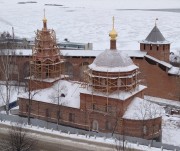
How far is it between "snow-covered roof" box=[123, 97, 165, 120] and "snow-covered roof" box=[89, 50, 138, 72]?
215cm

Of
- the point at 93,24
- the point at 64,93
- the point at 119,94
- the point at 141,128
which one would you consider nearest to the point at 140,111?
the point at 141,128

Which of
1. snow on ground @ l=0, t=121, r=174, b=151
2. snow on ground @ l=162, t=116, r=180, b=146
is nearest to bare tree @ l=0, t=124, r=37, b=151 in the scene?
snow on ground @ l=0, t=121, r=174, b=151

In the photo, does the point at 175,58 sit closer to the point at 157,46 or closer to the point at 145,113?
the point at 157,46

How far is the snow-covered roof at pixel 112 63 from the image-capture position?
23.7 m

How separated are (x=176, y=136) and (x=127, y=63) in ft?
18.1

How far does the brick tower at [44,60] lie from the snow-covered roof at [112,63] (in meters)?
4.27

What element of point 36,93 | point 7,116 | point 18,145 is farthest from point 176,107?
point 18,145

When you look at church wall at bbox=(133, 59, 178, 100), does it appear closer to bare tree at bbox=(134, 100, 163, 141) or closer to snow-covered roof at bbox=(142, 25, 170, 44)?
snow-covered roof at bbox=(142, 25, 170, 44)

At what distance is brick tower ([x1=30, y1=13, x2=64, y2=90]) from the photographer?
2722cm

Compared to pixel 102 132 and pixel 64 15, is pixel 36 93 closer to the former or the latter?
pixel 102 132

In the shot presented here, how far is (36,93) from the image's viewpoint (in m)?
26.9

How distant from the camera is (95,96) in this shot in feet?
78.6

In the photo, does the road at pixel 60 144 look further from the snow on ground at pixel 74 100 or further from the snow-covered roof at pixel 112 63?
the snow-covered roof at pixel 112 63

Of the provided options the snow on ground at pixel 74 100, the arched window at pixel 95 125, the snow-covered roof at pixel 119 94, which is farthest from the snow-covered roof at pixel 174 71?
the arched window at pixel 95 125
